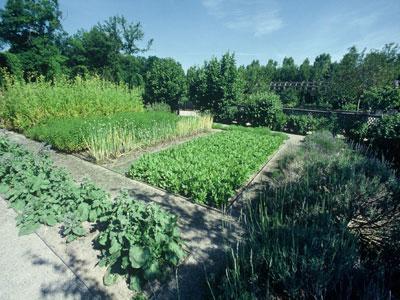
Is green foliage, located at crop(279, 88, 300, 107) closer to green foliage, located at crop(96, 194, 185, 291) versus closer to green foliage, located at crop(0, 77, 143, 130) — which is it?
green foliage, located at crop(0, 77, 143, 130)

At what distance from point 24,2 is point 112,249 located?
145 ft

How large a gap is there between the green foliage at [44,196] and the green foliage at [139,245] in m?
0.77

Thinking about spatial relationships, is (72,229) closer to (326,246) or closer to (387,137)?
(326,246)

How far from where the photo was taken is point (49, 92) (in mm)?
10227

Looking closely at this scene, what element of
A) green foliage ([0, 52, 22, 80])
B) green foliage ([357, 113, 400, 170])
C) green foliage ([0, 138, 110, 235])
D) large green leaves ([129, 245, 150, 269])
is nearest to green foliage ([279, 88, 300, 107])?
green foliage ([357, 113, 400, 170])

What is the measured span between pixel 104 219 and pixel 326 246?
2.91m

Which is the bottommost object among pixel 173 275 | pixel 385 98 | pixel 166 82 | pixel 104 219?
pixel 173 275

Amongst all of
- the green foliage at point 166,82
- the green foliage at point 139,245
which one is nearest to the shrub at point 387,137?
the green foliage at point 139,245

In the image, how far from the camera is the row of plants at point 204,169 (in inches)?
185

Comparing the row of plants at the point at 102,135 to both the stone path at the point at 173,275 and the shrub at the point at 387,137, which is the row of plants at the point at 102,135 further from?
the shrub at the point at 387,137

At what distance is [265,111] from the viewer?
14945 millimetres

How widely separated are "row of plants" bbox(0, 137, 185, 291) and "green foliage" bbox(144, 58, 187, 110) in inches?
684

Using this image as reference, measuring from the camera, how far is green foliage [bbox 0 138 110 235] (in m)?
3.70

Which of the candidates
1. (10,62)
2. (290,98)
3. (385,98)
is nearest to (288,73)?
(290,98)
